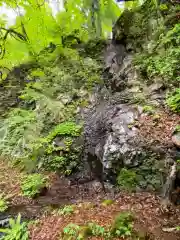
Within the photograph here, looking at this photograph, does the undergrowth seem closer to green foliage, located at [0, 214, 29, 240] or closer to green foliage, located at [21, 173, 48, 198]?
green foliage, located at [21, 173, 48, 198]

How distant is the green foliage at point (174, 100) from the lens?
16.8 feet

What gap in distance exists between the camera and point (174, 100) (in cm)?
524

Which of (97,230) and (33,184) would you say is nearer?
(97,230)

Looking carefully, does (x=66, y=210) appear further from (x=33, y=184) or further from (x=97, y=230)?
(x=33, y=184)

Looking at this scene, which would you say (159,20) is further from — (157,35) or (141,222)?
(141,222)

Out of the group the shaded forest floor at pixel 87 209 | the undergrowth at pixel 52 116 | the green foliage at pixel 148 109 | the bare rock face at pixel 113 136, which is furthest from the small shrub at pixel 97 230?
the green foliage at pixel 148 109

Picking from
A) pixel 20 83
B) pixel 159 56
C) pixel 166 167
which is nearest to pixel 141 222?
pixel 166 167

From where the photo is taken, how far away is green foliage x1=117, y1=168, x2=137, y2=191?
14.5 feet

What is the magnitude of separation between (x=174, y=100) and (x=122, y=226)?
3.39 m

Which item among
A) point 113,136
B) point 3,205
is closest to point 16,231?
point 3,205

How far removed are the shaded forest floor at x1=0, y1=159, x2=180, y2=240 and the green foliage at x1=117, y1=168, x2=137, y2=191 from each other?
0.17 meters

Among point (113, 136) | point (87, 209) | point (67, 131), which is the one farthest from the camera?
point (67, 131)

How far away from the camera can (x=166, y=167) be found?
4.21 metres

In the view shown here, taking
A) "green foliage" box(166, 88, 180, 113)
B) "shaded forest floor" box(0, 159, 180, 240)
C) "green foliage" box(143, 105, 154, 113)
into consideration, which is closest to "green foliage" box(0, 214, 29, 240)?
"shaded forest floor" box(0, 159, 180, 240)
